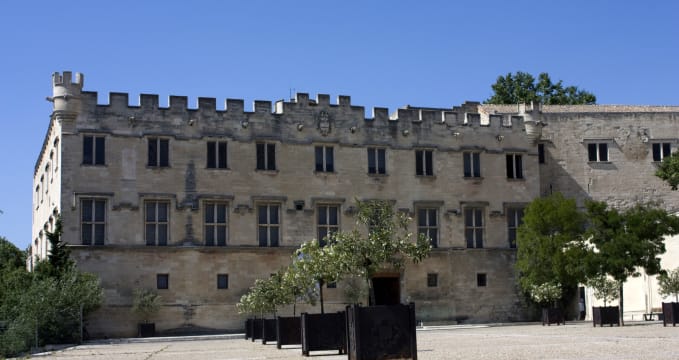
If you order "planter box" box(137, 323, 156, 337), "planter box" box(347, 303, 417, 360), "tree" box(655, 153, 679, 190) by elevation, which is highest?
"tree" box(655, 153, 679, 190)

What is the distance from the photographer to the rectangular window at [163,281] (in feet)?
129

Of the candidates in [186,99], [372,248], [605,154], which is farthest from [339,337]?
[605,154]

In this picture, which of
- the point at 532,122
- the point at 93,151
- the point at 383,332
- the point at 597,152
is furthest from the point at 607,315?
the point at 93,151

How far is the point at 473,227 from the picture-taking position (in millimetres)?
45250

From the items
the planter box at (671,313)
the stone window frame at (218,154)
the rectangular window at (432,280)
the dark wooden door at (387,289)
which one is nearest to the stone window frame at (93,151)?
the stone window frame at (218,154)

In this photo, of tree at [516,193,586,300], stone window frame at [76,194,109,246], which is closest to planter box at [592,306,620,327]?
tree at [516,193,586,300]

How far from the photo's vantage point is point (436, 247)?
145ft

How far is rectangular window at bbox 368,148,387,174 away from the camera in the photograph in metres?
43.9

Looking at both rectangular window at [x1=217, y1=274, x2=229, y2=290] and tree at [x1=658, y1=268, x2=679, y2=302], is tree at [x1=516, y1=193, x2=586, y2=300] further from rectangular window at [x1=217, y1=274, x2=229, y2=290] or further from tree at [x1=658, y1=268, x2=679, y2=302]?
rectangular window at [x1=217, y1=274, x2=229, y2=290]

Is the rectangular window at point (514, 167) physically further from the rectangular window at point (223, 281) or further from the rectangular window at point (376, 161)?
the rectangular window at point (223, 281)

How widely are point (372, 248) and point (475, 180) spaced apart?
75.9ft

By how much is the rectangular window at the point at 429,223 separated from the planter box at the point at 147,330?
13089mm

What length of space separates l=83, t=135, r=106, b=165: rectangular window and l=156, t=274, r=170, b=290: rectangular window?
17.3ft

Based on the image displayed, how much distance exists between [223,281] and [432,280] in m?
10.00
